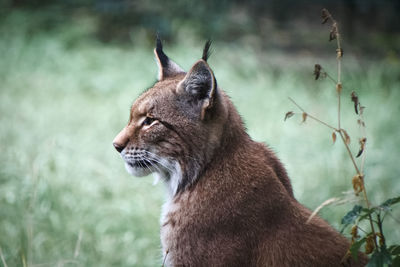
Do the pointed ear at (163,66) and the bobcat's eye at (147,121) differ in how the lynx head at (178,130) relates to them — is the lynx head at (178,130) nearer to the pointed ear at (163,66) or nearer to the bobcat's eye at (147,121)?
the bobcat's eye at (147,121)

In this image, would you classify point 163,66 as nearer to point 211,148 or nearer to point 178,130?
point 178,130

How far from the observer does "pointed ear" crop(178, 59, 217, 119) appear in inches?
114

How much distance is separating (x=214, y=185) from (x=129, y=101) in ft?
18.4

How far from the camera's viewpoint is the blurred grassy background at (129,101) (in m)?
4.71

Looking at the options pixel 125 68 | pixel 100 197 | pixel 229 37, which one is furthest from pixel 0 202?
pixel 229 37

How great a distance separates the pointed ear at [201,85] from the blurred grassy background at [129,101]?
Result: 1298 millimetres

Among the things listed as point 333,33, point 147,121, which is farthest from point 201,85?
point 333,33

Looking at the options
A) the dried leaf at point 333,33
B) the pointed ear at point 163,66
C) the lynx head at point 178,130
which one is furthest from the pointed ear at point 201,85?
the dried leaf at point 333,33

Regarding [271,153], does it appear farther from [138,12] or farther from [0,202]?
[138,12]

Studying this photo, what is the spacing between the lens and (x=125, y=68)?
991 centimetres

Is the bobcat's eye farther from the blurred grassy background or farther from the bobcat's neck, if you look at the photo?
the blurred grassy background

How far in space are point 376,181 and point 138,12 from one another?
24.5 ft

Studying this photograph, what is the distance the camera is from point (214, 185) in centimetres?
298

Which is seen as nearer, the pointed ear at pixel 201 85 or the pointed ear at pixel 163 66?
the pointed ear at pixel 201 85
